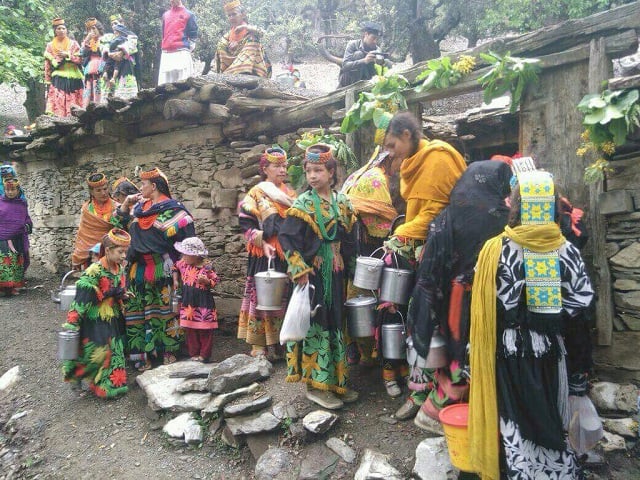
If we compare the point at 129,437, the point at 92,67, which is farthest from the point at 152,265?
the point at 92,67

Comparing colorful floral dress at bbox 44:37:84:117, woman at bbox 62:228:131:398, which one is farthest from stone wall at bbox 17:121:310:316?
colorful floral dress at bbox 44:37:84:117

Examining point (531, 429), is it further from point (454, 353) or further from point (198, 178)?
point (198, 178)

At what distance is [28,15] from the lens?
13.6 m

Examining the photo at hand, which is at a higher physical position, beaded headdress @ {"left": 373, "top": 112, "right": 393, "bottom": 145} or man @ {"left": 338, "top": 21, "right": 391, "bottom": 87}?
man @ {"left": 338, "top": 21, "right": 391, "bottom": 87}

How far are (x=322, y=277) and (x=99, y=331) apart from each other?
2.47 meters

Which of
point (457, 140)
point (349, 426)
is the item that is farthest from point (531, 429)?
point (457, 140)

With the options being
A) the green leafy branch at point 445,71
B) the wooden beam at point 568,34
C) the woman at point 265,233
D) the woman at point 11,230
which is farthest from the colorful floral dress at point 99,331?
the woman at point 11,230

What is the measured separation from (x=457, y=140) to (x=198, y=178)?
3626 mm

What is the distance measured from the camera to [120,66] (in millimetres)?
9344

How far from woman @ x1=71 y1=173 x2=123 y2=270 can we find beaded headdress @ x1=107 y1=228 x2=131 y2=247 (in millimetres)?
1372

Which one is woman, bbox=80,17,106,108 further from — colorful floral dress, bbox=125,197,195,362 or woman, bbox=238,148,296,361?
woman, bbox=238,148,296,361

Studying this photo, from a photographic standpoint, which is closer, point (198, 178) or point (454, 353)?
point (454, 353)

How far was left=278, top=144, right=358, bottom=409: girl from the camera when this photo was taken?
3535 mm

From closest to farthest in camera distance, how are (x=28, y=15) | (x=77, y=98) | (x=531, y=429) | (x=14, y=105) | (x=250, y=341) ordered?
(x=531, y=429), (x=250, y=341), (x=77, y=98), (x=28, y=15), (x=14, y=105)
